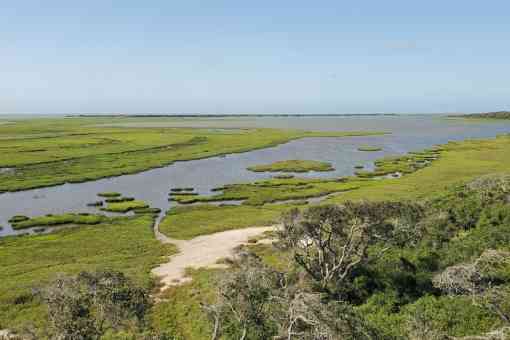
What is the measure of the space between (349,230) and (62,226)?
35.5 m

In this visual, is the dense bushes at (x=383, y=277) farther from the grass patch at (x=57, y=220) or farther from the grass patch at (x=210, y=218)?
the grass patch at (x=57, y=220)

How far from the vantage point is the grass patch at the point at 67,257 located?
23.4 m

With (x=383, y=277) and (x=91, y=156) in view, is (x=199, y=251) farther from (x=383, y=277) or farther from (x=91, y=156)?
(x=91, y=156)

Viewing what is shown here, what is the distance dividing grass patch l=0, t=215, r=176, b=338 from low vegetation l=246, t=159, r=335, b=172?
126 ft

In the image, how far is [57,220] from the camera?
43.7m

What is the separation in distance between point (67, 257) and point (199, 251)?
11.7 meters

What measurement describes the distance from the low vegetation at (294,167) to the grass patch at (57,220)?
127ft

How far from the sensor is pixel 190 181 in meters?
67.2

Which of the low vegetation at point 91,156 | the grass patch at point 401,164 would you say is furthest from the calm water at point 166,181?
the low vegetation at point 91,156

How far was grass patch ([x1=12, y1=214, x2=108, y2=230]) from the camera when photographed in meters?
42.6

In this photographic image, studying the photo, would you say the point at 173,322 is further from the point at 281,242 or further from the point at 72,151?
the point at 72,151

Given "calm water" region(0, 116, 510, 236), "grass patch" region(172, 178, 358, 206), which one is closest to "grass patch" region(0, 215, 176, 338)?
"calm water" region(0, 116, 510, 236)

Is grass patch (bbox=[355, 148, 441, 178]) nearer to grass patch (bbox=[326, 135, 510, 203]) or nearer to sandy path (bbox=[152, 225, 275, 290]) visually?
grass patch (bbox=[326, 135, 510, 203])

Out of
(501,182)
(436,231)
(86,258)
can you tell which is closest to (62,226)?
(86,258)
